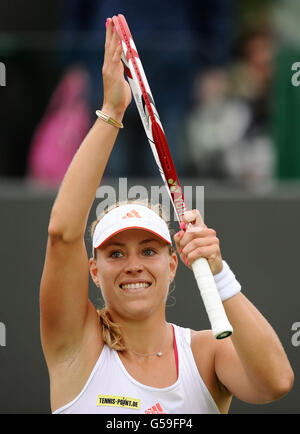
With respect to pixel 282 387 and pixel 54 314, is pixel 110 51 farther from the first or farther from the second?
pixel 282 387

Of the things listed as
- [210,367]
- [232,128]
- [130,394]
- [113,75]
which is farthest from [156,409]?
[232,128]

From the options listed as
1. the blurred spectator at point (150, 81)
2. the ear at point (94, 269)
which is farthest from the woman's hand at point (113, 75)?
the blurred spectator at point (150, 81)

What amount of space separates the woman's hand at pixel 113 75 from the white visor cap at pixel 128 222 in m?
0.41

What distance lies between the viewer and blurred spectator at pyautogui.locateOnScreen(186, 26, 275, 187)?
19.1 ft

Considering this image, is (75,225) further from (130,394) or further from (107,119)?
(130,394)

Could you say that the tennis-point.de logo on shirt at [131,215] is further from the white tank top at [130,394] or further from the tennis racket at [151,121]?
the white tank top at [130,394]

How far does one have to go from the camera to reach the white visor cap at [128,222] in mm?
3443

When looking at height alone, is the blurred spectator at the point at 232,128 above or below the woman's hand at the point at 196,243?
above

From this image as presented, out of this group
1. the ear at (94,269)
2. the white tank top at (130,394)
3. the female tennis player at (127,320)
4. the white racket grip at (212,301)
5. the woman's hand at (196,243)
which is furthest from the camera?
the ear at (94,269)

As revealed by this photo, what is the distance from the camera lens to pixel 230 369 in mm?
3434

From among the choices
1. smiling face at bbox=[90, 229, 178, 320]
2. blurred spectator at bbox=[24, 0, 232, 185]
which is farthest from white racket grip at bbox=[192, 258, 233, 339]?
blurred spectator at bbox=[24, 0, 232, 185]

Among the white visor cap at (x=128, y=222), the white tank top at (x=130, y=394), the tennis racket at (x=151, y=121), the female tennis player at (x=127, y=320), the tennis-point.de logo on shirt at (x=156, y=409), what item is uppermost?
the tennis racket at (x=151, y=121)

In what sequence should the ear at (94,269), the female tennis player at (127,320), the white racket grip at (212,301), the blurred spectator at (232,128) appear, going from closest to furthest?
1. the white racket grip at (212,301)
2. the female tennis player at (127,320)
3. the ear at (94,269)
4. the blurred spectator at (232,128)
